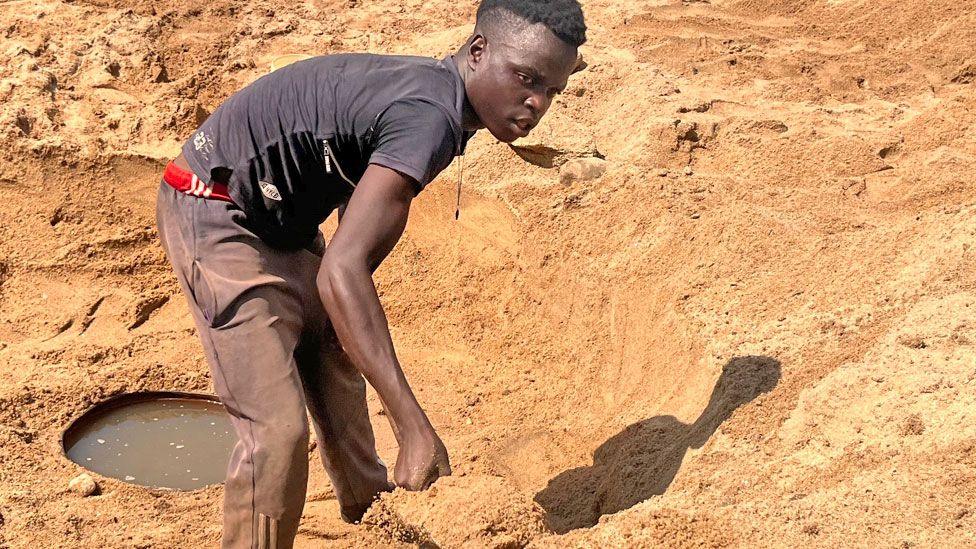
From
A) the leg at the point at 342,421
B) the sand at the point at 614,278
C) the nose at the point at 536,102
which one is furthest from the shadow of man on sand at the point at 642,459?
the nose at the point at 536,102

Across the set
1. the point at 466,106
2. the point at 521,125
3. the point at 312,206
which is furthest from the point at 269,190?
the point at 521,125

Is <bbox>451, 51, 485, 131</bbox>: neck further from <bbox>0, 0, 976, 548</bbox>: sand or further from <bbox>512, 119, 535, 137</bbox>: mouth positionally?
<bbox>0, 0, 976, 548</bbox>: sand

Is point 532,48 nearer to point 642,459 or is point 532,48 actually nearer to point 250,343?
point 250,343

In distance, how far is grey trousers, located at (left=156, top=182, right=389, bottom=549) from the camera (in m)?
2.75

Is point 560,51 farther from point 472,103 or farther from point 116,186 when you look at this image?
point 116,186

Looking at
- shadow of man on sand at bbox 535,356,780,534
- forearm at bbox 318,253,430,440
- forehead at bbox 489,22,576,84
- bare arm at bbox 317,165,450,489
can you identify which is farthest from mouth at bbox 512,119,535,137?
shadow of man on sand at bbox 535,356,780,534

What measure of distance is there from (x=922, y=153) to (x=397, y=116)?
4376 mm

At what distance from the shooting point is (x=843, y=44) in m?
7.71

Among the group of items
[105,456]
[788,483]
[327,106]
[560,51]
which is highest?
[560,51]

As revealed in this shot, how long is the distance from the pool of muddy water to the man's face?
254 centimetres

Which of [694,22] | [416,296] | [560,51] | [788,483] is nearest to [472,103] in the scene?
[560,51]

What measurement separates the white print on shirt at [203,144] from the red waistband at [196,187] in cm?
7

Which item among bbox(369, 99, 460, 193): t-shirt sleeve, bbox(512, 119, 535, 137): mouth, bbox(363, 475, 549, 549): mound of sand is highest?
bbox(369, 99, 460, 193): t-shirt sleeve

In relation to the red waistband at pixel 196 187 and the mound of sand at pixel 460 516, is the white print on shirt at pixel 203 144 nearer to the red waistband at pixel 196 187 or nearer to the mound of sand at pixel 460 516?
the red waistband at pixel 196 187
